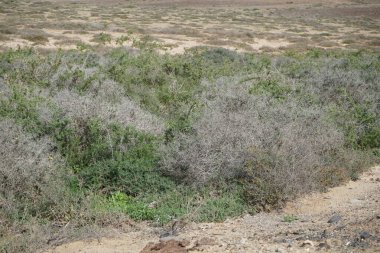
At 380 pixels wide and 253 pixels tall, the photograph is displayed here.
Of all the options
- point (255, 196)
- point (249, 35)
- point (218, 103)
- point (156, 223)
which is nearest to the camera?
point (156, 223)

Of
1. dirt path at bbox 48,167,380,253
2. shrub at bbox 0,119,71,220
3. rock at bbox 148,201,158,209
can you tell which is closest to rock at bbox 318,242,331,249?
dirt path at bbox 48,167,380,253

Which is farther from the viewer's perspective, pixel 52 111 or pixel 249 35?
pixel 249 35

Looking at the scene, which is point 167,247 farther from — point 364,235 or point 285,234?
point 364,235

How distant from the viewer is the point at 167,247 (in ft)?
16.3

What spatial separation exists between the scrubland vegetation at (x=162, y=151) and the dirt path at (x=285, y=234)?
0.83 ft

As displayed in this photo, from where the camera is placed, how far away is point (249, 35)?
33.5 m

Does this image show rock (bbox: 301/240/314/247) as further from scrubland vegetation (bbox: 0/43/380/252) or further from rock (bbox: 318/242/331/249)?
scrubland vegetation (bbox: 0/43/380/252)

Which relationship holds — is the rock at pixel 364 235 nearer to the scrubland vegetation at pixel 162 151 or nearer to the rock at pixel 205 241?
the scrubland vegetation at pixel 162 151

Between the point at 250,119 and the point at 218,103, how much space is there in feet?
4.64

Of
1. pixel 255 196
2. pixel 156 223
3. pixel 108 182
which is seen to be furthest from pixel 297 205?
pixel 108 182

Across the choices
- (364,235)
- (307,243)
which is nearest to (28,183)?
(307,243)

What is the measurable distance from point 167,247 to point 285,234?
151cm

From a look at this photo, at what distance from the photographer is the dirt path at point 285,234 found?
4.99 metres

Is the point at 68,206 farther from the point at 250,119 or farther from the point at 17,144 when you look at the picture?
the point at 250,119
